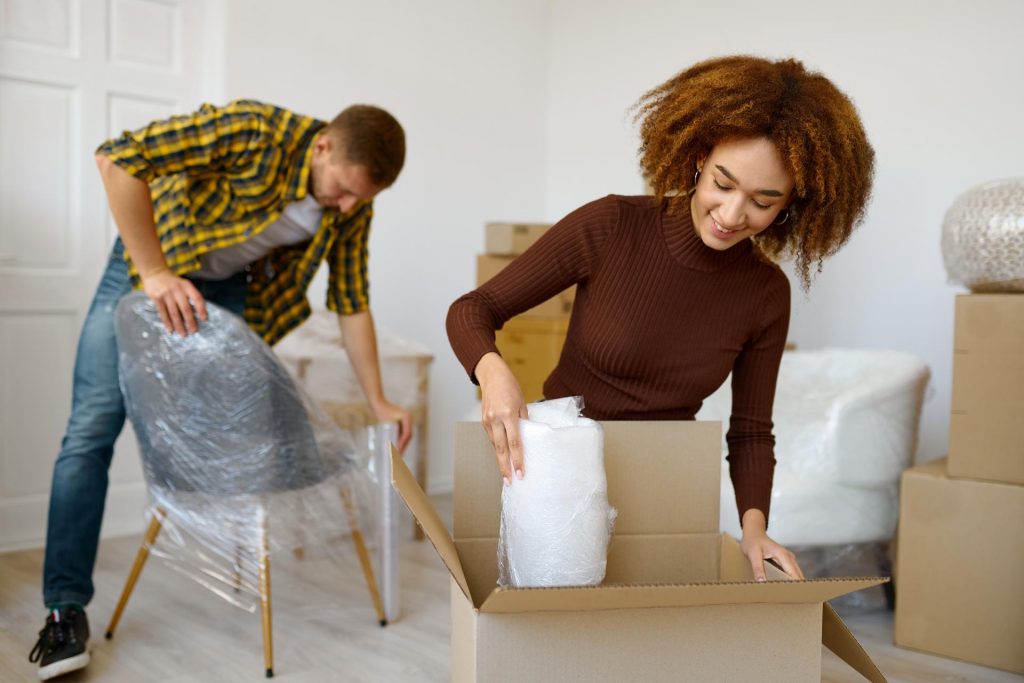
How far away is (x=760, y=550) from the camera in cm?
111

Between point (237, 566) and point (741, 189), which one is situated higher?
point (741, 189)

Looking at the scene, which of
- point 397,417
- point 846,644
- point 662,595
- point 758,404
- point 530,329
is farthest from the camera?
point 530,329

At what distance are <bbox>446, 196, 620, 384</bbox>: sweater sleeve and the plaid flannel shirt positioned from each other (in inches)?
30.7

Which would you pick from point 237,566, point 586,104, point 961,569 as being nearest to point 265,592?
point 237,566

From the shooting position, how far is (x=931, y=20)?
9.27 feet

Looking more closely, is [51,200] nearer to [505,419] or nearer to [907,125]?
[505,419]

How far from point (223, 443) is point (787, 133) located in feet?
3.78

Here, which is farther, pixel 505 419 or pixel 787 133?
pixel 787 133

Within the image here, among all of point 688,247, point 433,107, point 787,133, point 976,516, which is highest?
point 433,107

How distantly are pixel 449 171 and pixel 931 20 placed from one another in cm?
174

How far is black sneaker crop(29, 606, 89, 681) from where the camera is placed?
1.71 meters

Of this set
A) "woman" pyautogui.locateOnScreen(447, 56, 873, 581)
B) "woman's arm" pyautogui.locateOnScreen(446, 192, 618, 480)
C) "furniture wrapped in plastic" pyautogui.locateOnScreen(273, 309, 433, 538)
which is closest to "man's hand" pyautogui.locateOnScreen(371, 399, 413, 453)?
"furniture wrapped in plastic" pyautogui.locateOnScreen(273, 309, 433, 538)

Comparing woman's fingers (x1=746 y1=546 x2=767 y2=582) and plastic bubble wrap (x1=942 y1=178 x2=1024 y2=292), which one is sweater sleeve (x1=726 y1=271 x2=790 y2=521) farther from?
plastic bubble wrap (x1=942 y1=178 x2=1024 y2=292)

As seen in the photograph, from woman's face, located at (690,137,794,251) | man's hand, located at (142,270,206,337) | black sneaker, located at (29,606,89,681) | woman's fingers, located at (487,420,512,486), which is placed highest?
woman's face, located at (690,137,794,251)
